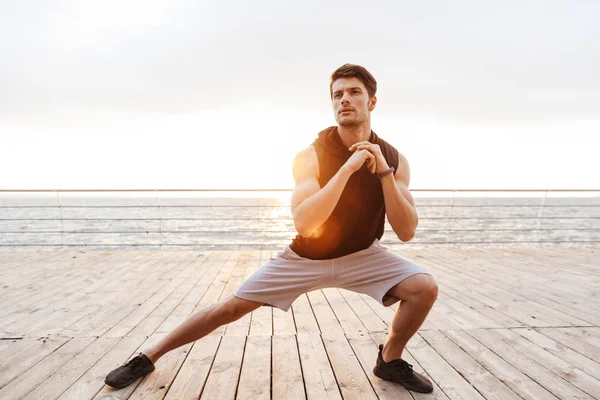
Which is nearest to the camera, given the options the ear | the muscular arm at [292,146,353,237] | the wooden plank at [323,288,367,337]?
A: the muscular arm at [292,146,353,237]

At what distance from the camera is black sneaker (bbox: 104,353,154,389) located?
1604 millimetres

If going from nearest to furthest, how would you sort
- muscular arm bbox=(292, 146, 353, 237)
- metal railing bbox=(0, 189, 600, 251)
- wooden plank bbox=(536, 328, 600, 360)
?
muscular arm bbox=(292, 146, 353, 237) < wooden plank bbox=(536, 328, 600, 360) < metal railing bbox=(0, 189, 600, 251)

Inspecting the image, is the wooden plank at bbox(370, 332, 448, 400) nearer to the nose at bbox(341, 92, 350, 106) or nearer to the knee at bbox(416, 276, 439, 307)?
the knee at bbox(416, 276, 439, 307)

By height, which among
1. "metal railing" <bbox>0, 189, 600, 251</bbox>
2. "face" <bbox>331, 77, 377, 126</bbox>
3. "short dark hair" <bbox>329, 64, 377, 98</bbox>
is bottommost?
"metal railing" <bbox>0, 189, 600, 251</bbox>

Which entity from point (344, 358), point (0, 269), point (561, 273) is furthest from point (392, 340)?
point (0, 269)

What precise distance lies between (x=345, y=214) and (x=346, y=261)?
0.74ft

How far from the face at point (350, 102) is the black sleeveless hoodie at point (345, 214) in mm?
138

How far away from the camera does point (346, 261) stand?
1.72 metres

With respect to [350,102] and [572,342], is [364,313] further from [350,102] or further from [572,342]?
[350,102]

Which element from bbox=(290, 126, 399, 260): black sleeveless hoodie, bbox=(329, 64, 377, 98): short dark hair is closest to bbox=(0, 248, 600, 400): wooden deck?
bbox=(290, 126, 399, 260): black sleeveless hoodie

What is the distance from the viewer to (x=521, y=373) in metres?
1.78

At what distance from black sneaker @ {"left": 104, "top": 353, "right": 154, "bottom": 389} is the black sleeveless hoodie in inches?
34.3

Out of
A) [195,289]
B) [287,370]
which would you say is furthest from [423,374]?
[195,289]

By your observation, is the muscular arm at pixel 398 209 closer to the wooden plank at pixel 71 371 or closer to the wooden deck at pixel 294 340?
the wooden deck at pixel 294 340
